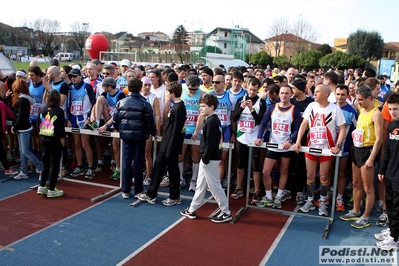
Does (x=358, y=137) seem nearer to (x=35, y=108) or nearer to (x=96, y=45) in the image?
(x=35, y=108)

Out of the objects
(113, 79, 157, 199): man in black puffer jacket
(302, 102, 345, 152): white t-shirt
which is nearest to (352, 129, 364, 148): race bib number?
(302, 102, 345, 152): white t-shirt

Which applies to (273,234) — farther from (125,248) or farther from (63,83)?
(63,83)

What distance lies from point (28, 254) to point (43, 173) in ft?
7.37

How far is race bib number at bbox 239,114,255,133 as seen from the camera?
6.53 meters

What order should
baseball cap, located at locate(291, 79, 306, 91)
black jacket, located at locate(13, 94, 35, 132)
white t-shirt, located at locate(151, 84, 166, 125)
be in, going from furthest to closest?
white t-shirt, located at locate(151, 84, 166, 125), black jacket, located at locate(13, 94, 35, 132), baseball cap, located at locate(291, 79, 306, 91)

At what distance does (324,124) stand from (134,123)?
10.2 feet

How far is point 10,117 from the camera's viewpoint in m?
8.31

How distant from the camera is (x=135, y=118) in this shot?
637 centimetres

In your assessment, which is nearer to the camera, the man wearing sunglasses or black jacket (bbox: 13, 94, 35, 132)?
the man wearing sunglasses

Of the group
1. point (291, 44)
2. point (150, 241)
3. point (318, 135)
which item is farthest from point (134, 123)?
point (291, 44)

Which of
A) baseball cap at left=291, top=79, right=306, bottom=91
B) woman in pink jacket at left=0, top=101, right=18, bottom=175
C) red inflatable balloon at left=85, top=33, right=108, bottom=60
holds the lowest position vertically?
woman in pink jacket at left=0, top=101, right=18, bottom=175

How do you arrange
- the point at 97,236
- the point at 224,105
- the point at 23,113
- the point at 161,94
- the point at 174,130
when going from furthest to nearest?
1. the point at 161,94
2. the point at 23,113
3. the point at 224,105
4. the point at 174,130
5. the point at 97,236

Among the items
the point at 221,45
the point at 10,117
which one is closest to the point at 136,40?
the point at 221,45

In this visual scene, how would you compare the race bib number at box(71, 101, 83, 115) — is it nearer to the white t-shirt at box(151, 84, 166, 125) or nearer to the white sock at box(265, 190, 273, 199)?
the white t-shirt at box(151, 84, 166, 125)
